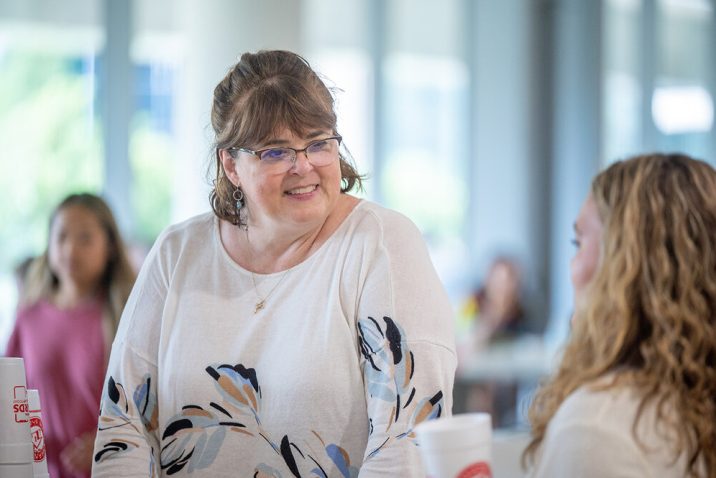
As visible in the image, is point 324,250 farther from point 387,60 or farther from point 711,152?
point 711,152

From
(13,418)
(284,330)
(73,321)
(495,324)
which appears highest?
(284,330)

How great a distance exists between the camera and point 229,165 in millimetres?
2051

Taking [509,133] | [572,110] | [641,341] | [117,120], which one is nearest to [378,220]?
[641,341]

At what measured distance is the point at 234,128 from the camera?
77.7 inches

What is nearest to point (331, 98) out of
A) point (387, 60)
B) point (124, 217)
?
point (124, 217)

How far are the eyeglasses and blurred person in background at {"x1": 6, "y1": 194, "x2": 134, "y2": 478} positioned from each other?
148cm

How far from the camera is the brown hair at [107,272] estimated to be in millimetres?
3326

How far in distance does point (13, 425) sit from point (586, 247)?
99 cm

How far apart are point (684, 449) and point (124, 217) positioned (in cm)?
578

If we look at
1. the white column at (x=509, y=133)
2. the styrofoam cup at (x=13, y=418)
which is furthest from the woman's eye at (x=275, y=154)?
the white column at (x=509, y=133)

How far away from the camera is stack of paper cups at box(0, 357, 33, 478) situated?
1.68 m

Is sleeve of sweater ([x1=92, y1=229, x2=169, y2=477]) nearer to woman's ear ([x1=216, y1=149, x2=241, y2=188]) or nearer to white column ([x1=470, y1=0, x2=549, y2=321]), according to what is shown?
woman's ear ([x1=216, y1=149, x2=241, y2=188])

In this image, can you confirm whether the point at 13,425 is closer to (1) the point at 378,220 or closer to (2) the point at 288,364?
(2) the point at 288,364

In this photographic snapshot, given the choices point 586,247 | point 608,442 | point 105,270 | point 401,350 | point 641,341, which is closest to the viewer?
point 608,442
